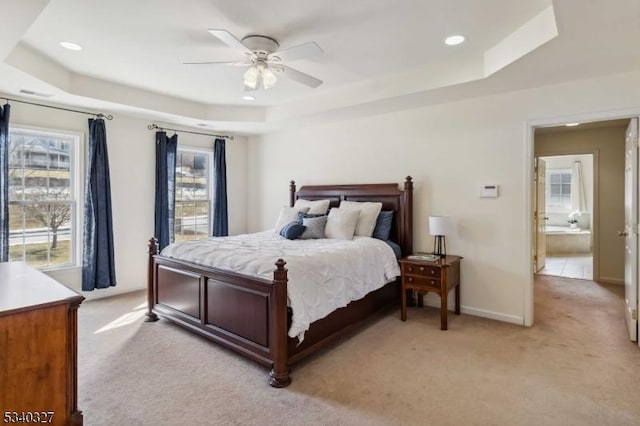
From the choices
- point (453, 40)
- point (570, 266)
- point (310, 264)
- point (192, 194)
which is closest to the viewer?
point (310, 264)

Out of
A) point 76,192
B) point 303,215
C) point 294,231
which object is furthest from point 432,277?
point 76,192

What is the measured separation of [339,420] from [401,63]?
320 centimetres

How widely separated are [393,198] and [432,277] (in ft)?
3.89

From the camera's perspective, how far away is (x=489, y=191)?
390cm

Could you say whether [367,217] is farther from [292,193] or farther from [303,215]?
[292,193]

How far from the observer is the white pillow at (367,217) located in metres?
4.30

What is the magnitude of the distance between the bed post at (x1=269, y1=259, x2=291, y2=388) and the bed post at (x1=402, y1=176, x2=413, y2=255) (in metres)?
2.20

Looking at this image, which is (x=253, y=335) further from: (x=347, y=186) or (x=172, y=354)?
(x=347, y=186)

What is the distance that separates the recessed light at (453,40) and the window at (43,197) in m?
4.41

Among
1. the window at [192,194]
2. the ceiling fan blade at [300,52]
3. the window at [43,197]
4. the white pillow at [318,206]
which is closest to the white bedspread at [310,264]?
the white pillow at [318,206]

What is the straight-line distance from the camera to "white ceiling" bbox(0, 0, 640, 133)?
248 centimetres

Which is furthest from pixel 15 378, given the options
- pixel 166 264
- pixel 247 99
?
pixel 247 99

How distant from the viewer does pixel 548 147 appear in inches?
240

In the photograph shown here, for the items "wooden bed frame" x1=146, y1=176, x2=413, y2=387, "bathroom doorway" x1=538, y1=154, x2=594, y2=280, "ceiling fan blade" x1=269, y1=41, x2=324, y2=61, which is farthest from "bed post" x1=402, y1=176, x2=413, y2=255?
"bathroom doorway" x1=538, y1=154, x2=594, y2=280
